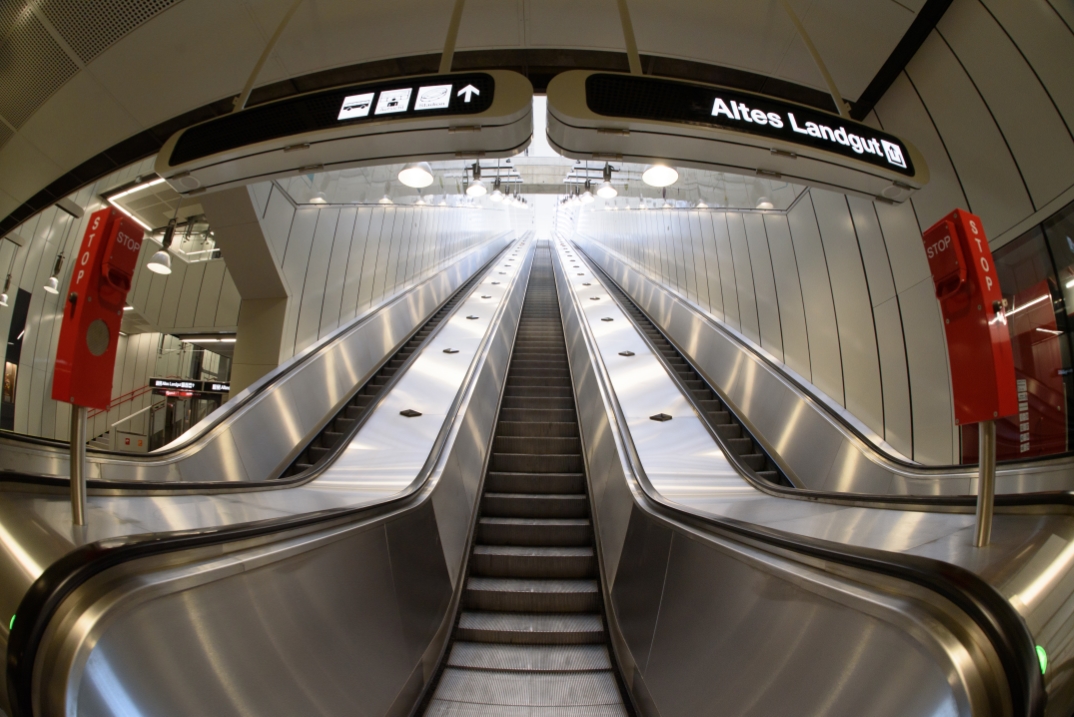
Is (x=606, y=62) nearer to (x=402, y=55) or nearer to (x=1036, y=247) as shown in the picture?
(x=402, y=55)

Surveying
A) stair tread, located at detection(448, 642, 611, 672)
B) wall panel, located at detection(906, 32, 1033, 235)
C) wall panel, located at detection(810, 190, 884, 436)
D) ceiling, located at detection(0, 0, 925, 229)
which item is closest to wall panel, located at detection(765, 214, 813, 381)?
wall panel, located at detection(810, 190, 884, 436)

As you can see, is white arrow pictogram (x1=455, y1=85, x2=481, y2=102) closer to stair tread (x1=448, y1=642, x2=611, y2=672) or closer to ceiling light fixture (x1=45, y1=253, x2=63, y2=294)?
stair tread (x1=448, y1=642, x2=611, y2=672)

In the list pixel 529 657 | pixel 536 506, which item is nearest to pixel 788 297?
pixel 536 506

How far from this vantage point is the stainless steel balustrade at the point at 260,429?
3.73 m

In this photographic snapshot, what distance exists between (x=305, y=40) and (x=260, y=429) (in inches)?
154

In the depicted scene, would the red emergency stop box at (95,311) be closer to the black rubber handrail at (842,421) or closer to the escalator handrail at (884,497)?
the escalator handrail at (884,497)

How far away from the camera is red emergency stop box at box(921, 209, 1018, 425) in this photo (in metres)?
1.38

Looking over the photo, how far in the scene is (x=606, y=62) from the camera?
501 centimetres

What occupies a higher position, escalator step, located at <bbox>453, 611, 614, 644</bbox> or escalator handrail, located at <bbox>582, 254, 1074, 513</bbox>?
escalator handrail, located at <bbox>582, 254, 1074, 513</bbox>

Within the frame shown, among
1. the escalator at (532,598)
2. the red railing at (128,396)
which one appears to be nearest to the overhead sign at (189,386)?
the red railing at (128,396)

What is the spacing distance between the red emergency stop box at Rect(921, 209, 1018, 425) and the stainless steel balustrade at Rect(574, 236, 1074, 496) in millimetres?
1541

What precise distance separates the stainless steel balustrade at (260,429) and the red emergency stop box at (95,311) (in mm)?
1107

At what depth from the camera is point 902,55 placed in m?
4.68

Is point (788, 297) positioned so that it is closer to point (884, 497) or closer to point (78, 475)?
point (884, 497)
